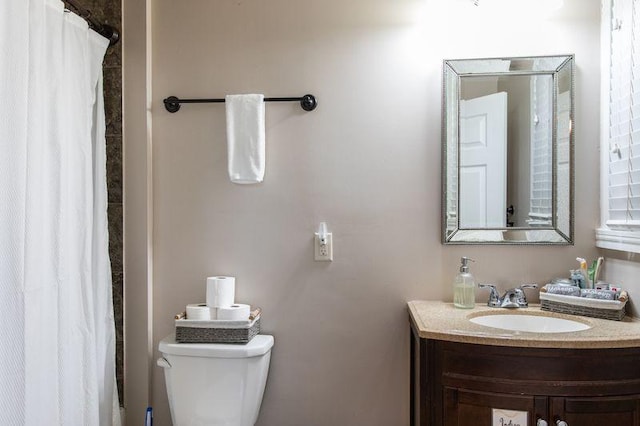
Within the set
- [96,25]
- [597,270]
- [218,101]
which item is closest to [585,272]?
[597,270]

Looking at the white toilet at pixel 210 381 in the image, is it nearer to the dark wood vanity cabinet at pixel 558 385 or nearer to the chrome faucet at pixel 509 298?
the dark wood vanity cabinet at pixel 558 385

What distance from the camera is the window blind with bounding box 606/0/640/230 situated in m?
1.42

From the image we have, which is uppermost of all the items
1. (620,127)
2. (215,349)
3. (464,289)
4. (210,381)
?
(620,127)

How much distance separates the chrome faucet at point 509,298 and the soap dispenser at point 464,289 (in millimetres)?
76

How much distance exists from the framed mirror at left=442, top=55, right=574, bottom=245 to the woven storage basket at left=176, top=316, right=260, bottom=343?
35.2 inches

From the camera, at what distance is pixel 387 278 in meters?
1.73

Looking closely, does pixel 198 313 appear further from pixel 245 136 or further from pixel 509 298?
pixel 509 298

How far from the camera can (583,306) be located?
1488mm

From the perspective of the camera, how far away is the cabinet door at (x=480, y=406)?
122 centimetres

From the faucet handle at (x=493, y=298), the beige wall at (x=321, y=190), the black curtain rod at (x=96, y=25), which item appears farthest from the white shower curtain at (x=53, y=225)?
the faucet handle at (x=493, y=298)

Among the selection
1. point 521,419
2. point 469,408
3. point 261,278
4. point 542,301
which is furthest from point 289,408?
point 542,301

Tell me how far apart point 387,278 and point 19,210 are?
1.30 m

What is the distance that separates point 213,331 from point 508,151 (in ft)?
4.53

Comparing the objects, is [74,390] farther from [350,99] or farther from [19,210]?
[350,99]
